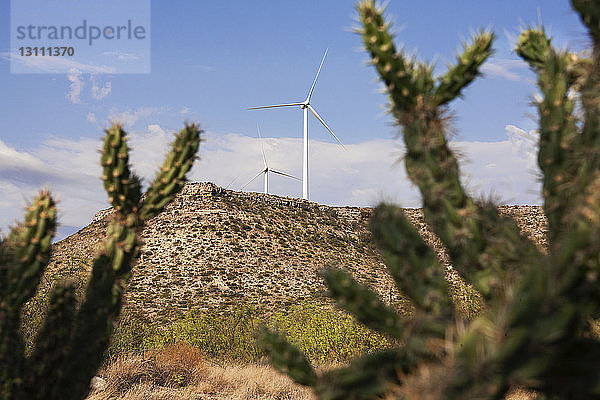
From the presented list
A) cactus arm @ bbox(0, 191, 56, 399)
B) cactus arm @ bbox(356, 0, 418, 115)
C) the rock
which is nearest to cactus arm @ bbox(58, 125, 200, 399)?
cactus arm @ bbox(0, 191, 56, 399)

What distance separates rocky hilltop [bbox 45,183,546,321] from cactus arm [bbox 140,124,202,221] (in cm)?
2468

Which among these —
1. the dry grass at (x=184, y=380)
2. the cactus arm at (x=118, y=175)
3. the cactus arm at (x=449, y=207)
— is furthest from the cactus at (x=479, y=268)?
the dry grass at (x=184, y=380)

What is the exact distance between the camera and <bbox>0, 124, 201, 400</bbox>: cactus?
225 inches

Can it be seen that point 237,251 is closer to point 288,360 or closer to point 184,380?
point 184,380

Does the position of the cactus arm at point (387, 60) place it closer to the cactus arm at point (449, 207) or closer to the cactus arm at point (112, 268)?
the cactus arm at point (449, 207)

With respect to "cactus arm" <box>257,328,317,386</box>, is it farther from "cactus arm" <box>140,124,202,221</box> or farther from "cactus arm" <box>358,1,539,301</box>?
"cactus arm" <box>140,124,202,221</box>

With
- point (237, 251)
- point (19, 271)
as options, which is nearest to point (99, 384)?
point (19, 271)

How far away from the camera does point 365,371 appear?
4164mm

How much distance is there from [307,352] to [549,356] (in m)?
13.5

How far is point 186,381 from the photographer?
1374 centimetres

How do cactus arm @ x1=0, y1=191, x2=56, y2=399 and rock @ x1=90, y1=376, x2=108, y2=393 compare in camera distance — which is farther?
rock @ x1=90, y1=376, x2=108, y2=393

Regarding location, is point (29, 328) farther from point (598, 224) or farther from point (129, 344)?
point (598, 224)

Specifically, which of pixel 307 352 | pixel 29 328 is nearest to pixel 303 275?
pixel 307 352

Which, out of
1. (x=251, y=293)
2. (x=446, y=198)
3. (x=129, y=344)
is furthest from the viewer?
(x=251, y=293)
